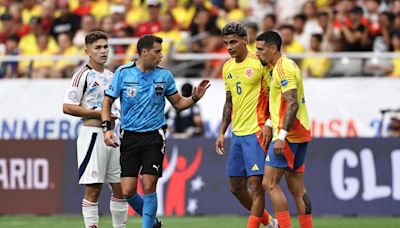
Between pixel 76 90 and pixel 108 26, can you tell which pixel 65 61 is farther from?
pixel 76 90

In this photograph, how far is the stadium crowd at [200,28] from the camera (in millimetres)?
21000

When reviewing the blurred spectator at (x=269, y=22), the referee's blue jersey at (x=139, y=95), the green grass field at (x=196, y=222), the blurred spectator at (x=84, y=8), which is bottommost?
the green grass field at (x=196, y=222)

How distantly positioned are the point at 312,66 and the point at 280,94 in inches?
310

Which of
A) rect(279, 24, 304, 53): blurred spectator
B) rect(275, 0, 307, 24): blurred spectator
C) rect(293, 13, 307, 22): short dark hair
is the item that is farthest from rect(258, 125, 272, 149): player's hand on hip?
rect(275, 0, 307, 24): blurred spectator

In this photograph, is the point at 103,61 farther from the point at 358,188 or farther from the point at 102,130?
the point at 358,188

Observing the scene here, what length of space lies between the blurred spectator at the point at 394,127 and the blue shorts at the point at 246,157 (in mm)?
6699

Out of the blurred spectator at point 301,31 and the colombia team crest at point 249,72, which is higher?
the blurred spectator at point 301,31

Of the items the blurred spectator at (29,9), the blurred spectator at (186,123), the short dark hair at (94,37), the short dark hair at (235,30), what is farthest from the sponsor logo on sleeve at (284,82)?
the blurred spectator at (29,9)

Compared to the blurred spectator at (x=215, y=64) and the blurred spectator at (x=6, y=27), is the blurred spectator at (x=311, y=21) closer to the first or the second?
the blurred spectator at (x=215, y=64)

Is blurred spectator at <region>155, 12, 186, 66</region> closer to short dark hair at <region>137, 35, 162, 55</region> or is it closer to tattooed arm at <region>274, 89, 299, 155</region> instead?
short dark hair at <region>137, 35, 162, 55</region>

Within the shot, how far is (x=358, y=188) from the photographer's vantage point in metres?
18.5

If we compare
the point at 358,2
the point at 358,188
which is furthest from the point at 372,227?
the point at 358,2

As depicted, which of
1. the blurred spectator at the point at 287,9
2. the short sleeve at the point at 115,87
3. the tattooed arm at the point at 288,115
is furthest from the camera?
the blurred spectator at the point at 287,9

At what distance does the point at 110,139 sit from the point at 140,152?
54 cm
